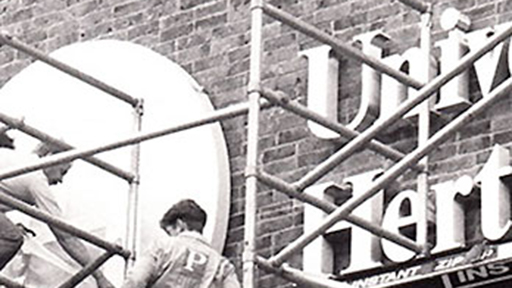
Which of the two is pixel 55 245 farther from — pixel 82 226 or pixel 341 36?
pixel 341 36

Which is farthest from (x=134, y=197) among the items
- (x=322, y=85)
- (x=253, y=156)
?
(x=253, y=156)

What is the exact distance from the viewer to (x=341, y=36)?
1859 centimetres

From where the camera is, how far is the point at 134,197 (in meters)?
17.7

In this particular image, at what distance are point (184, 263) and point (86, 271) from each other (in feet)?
5.16

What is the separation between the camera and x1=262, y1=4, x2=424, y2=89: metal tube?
16359 mm

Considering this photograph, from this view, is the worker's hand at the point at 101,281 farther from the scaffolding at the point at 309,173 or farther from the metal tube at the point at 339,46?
the metal tube at the point at 339,46

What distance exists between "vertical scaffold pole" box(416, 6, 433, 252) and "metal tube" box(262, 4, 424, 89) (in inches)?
8.3

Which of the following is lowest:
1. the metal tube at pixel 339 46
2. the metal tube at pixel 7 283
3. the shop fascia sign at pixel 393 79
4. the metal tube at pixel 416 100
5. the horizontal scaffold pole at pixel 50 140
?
the metal tube at pixel 7 283

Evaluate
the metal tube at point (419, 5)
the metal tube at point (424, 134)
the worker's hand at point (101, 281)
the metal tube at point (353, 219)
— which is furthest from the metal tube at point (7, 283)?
the metal tube at point (419, 5)

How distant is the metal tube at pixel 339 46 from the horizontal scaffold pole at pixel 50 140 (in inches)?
66.0

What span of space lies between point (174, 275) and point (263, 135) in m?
3.13

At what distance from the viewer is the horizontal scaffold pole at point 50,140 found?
56.3ft

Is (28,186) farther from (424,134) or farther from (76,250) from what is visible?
(424,134)

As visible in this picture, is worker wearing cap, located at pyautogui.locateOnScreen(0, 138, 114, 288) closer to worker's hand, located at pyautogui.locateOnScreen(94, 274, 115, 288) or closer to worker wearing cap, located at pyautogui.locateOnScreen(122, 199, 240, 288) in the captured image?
worker's hand, located at pyautogui.locateOnScreen(94, 274, 115, 288)
